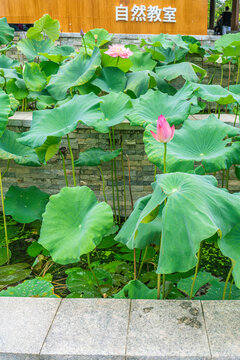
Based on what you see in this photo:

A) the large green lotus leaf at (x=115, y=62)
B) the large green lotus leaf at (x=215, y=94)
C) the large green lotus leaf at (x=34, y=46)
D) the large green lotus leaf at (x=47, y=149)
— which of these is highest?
the large green lotus leaf at (x=34, y=46)

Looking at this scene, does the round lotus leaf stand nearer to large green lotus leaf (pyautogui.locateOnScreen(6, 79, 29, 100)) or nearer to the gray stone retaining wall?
the gray stone retaining wall

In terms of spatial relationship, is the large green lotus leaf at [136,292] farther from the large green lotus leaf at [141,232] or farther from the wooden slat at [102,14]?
the wooden slat at [102,14]

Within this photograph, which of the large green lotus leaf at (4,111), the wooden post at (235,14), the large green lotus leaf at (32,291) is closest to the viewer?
the large green lotus leaf at (32,291)

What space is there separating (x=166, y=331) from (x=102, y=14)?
511 centimetres

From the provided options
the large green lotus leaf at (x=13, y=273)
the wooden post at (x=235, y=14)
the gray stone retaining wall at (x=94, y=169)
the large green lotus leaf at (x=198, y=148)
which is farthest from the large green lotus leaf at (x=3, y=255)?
the wooden post at (x=235, y=14)

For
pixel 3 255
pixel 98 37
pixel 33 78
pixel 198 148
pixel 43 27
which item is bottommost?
pixel 3 255

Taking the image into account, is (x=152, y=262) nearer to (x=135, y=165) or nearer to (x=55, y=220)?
(x=55, y=220)

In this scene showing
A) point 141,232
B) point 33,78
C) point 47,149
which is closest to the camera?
point 141,232

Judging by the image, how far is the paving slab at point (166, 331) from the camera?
122 cm

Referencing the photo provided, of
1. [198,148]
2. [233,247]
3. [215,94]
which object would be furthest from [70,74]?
[233,247]

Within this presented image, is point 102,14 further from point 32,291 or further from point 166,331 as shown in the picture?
point 166,331

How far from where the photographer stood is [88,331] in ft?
4.35

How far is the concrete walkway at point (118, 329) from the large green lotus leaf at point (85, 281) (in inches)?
16.2

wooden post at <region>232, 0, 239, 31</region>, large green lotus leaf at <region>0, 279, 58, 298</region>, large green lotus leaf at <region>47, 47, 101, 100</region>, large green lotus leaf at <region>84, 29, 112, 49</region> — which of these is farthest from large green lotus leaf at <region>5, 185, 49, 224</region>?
wooden post at <region>232, 0, 239, 31</region>
